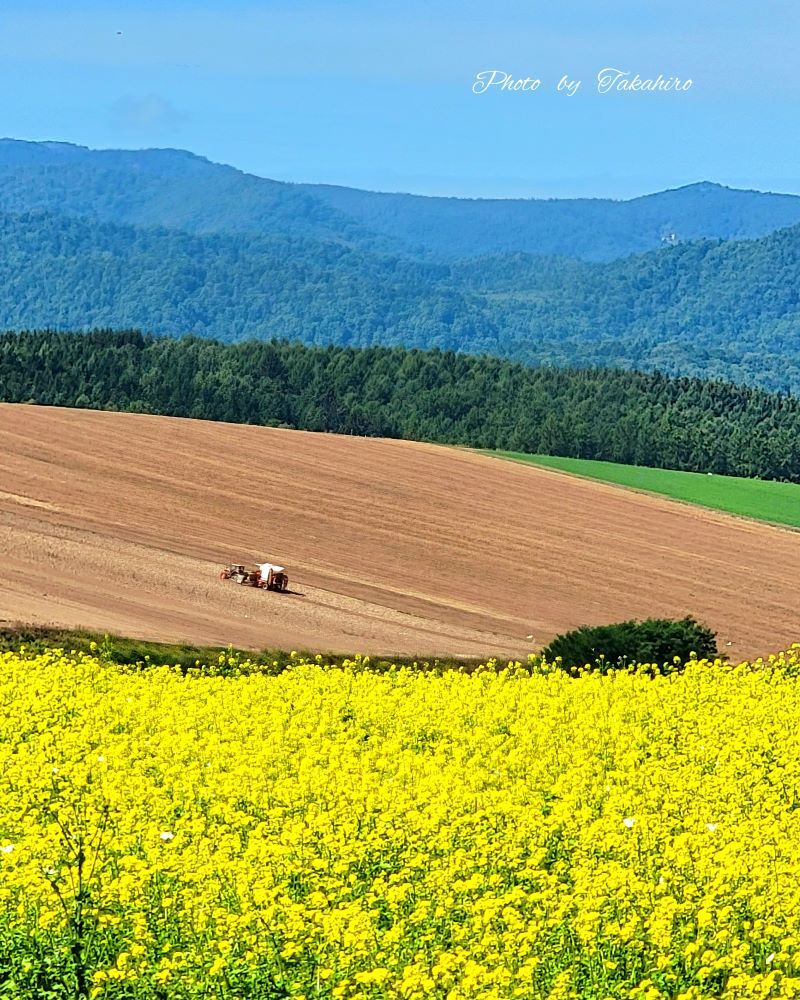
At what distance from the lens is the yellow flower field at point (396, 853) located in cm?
978

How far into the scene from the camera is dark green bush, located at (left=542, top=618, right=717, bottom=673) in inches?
1077

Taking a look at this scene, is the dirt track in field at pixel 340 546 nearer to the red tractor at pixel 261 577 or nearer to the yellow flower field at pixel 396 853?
the red tractor at pixel 261 577

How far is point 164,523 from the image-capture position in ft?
176

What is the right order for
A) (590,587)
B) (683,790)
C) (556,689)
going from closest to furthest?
(683,790) < (556,689) < (590,587)

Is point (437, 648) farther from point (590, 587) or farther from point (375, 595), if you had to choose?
point (590, 587)

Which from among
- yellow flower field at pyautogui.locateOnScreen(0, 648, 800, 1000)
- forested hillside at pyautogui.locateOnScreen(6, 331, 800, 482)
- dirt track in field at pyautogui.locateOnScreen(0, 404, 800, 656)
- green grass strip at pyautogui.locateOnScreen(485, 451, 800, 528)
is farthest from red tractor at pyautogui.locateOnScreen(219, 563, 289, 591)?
forested hillside at pyautogui.locateOnScreen(6, 331, 800, 482)

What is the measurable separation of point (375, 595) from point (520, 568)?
9819 mm

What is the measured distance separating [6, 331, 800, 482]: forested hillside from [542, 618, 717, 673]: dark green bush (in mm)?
104392

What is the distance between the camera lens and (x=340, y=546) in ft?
181

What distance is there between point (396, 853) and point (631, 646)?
16.1 m

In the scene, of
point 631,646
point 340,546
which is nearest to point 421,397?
point 340,546

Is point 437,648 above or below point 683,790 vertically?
below

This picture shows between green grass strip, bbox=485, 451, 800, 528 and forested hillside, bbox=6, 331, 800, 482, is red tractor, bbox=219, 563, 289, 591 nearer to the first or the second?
green grass strip, bbox=485, 451, 800, 528

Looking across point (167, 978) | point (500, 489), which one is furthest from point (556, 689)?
point (500, 489)
